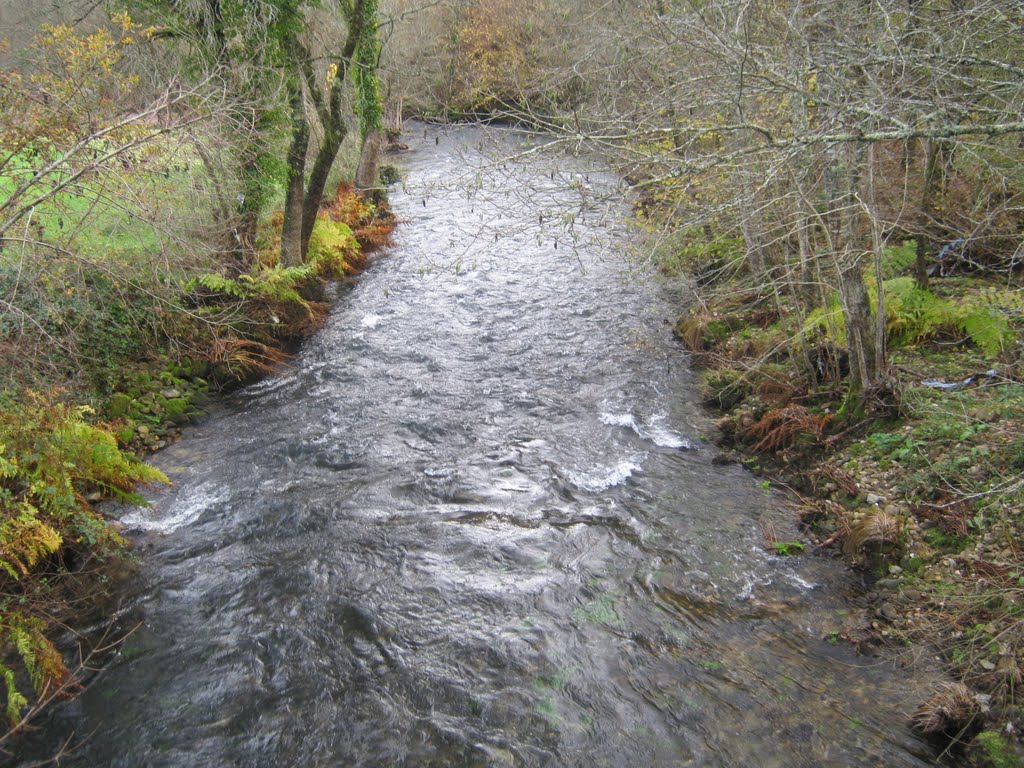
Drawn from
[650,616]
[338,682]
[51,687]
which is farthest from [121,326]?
[650,616]

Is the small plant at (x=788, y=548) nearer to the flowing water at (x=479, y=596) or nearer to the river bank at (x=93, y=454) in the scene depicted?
the flowing water at (x=479, y=596)

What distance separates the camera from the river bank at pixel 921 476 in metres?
5.00

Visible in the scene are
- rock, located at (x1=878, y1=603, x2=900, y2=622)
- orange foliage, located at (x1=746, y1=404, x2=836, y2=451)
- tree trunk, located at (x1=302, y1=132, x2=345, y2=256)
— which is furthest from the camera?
tree trunk, located at (x1=302, y1=132, x2=345, y2=256)

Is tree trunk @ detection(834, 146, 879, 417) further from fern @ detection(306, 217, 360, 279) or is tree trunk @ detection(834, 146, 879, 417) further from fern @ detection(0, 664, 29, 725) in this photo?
fern @ detection(306, 217, 360, 279)

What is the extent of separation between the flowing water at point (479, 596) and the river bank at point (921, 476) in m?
0.35

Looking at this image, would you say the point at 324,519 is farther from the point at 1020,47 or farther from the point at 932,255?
the point at 932,255

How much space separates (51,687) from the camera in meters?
5.23

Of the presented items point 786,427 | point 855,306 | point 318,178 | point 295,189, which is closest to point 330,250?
point 318,178

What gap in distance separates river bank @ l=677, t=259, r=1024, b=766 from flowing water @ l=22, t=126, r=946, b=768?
35cm

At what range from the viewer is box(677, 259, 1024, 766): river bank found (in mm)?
5000

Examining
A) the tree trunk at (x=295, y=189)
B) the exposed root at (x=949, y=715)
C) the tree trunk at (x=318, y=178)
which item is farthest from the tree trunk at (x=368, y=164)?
the exposed root at (x=949, y=715)

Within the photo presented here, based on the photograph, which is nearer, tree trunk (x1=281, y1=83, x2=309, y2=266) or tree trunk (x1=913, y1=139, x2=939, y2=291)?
tree trunk (x1=913, y1=139, x2=939, y2=291)

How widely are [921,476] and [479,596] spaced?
15.0ft

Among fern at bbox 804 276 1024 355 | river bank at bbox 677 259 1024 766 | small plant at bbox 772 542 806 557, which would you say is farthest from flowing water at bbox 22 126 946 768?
fern at bbox 804 276 1024 355
